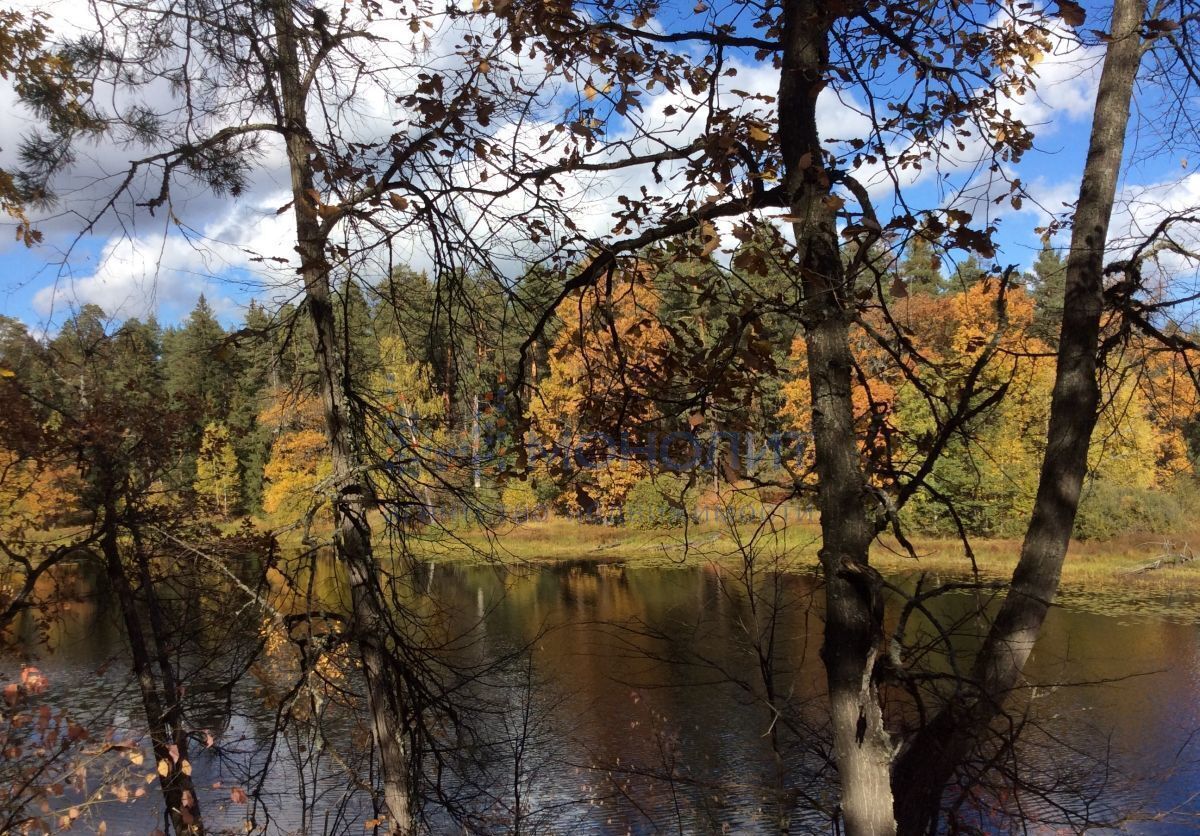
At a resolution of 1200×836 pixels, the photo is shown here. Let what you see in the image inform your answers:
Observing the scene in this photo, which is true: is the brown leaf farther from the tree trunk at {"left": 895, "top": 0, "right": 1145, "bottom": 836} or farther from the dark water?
the dark water

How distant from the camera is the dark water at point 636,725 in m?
8.23

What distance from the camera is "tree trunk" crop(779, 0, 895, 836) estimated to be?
2602 millimetres

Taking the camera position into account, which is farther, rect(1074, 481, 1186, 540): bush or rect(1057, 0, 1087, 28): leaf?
rect(1074, 481, 1186, 540): bush

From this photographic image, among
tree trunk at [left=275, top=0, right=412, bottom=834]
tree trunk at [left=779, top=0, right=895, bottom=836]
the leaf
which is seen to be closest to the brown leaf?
the leaf

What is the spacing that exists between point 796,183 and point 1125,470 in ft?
96.4

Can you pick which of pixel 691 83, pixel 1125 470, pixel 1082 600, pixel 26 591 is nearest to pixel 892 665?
pixel 691 83

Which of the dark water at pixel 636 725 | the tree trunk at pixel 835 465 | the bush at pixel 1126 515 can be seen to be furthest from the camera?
the bush at pixel 1126 515

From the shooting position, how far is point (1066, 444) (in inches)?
152

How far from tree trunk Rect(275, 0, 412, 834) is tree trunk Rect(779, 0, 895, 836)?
109 inches

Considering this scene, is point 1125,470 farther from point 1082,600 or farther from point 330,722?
point 330,722

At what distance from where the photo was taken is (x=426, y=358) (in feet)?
16.5

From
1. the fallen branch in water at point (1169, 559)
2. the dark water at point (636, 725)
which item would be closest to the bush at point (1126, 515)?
A: the fallen branch in water at point (1169, 559)

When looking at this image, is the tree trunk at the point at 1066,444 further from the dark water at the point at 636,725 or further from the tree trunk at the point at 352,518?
the tree trunk at the point at 352,518

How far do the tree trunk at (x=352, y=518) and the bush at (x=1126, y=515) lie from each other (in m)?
24.5
